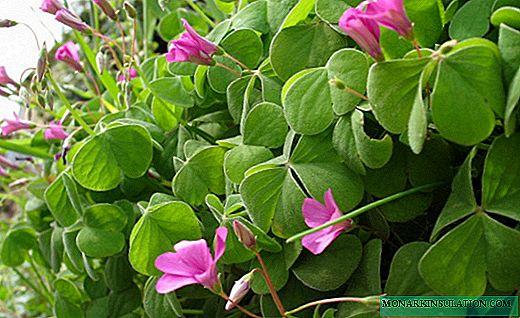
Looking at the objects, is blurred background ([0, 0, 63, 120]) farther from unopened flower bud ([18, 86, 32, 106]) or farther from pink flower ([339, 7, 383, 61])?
pink flower ([339, 7, 383, 61])

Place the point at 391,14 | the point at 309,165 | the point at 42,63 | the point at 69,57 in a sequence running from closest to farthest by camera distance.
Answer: the point at 391,14, the point at 309,165, the point at 42,63, the point at 69,57

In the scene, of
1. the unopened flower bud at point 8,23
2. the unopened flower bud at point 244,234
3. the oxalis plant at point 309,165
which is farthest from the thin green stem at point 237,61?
the unopened flower bud at point 8,23

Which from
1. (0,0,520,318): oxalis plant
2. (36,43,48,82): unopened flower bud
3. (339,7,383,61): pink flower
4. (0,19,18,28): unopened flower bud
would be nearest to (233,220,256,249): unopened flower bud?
(0,0,520,318): oxalis plant

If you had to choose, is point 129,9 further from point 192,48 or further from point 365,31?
point 365,31

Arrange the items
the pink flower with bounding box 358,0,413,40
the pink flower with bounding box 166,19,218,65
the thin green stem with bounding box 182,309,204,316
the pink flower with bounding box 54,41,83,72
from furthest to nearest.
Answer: the pink flower with bounding box 54,41,83,72
the thin green stem with bounding box 182,309,204,316
the pink flower with bounding box 166,19,218,65
the pink flower with bounding box 358,0,413,40

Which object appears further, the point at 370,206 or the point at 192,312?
the point at 192,312

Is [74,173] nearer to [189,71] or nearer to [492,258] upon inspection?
[189,71]

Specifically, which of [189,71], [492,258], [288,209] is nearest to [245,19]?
[189,71]

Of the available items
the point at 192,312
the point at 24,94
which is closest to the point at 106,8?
the point at 24,94
